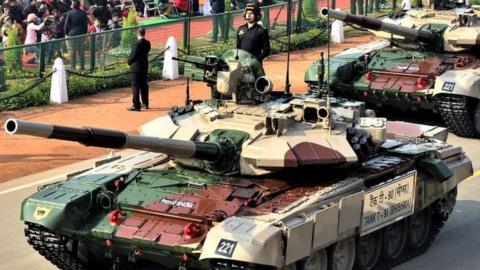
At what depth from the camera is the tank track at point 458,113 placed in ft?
78.3

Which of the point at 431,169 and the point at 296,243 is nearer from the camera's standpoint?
the point at 296,243

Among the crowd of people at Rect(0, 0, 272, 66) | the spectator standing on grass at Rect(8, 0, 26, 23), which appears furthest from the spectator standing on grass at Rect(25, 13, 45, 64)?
the spectator standing on grass at Rect(8, 0, 26, 23)

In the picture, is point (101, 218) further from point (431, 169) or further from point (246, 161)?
point (431, 169)

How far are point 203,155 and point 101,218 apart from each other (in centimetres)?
150

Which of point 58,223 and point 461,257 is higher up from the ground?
point 58,223

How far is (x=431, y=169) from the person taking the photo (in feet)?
55.5

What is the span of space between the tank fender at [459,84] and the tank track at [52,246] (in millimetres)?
10566

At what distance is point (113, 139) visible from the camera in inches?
539

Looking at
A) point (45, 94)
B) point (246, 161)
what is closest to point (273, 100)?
point (246, 161)

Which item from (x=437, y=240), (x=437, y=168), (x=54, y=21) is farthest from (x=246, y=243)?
(x=54, y=21)

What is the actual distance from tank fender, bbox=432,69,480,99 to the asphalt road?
264 cm

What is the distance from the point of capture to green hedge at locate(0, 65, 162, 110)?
26775 millimetres

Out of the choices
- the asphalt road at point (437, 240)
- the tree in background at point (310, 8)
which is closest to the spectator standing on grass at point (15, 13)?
the tree in background at point (310, 8)

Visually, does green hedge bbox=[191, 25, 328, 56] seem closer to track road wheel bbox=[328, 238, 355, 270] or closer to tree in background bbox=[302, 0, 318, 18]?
tree in background bbox=[302, 0, 318, 18]
